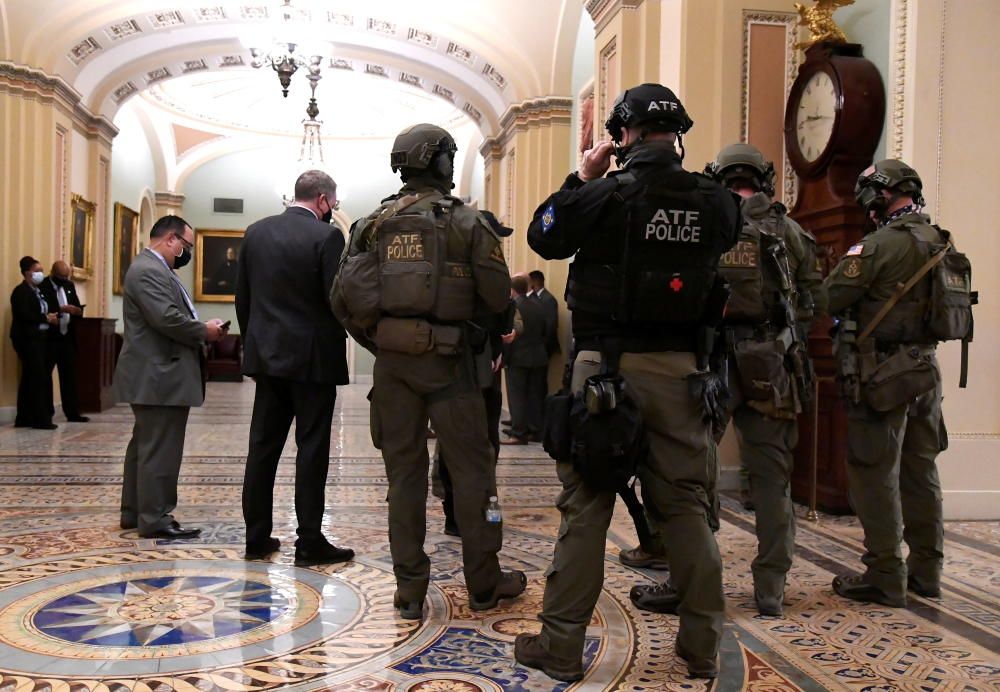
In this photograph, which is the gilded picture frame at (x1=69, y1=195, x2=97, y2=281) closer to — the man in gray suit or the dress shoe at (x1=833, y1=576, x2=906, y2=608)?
the man in gray suit

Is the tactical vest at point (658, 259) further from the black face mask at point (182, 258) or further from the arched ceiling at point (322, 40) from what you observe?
the arched ceiling at point (322, 40)

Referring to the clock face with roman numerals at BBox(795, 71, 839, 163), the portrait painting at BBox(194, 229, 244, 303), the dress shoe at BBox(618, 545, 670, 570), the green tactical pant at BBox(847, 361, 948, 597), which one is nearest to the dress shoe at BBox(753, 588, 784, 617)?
the green tactical pant at BBox(847, 361, 948, 597)

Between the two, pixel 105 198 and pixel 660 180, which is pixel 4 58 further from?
pixel 660 180

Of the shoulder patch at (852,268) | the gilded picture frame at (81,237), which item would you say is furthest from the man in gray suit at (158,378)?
the gilded picture frame at (81,237)

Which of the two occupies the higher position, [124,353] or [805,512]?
[124,353]

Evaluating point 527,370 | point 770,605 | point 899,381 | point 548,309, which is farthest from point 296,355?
point 548,309

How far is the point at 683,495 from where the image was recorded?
251 centimetres

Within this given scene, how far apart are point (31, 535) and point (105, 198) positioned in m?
9.24

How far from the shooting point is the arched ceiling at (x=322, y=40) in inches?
396

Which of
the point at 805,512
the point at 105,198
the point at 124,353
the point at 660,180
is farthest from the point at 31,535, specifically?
the point at 105,198

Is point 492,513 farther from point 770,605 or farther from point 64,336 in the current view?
point 64,336

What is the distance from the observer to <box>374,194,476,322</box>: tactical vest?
3.00 metres

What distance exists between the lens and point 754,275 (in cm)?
322

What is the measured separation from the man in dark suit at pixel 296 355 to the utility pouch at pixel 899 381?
6.94ft
